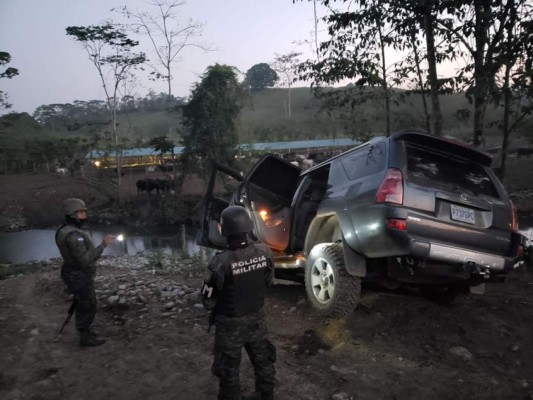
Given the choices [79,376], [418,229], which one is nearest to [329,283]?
[418,229]

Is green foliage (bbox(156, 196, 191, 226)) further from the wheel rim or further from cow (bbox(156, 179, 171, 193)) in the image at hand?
the wheel rim

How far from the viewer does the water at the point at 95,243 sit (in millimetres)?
19792

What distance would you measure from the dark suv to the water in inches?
555

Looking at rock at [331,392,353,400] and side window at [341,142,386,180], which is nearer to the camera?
rock at [331,392,353,400]

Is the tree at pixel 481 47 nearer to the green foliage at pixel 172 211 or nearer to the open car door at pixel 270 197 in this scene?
the open car door at pixel 270 197

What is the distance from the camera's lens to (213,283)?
2.99 metres

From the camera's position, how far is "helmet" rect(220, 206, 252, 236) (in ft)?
10.1

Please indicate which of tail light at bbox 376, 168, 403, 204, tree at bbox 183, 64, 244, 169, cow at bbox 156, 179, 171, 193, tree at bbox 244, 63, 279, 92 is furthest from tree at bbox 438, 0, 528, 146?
tree at bbox 244, 63, 279, 92

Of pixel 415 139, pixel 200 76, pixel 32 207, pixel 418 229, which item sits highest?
pixel 200 76

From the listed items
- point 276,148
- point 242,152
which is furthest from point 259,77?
point 242,152

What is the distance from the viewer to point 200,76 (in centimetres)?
2600

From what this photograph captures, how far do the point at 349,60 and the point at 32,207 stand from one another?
2766 cm

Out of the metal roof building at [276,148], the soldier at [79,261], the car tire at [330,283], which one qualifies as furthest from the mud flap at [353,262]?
the metal roof building at [276,148]

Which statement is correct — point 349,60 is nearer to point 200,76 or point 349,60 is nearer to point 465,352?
point 465,352
